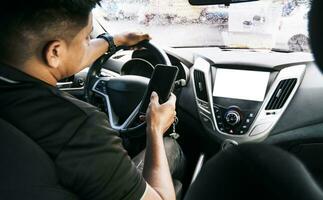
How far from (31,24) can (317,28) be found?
0.69 metres

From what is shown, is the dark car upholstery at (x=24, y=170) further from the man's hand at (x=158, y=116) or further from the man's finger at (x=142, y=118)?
the man's finger at (x=142, y=118)

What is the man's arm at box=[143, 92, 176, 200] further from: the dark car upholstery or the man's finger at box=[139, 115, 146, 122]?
the dark car upholstery

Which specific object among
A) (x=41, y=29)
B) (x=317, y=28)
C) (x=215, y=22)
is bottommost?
(x=215, y=22)

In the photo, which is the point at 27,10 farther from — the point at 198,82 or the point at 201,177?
the point at 198,82

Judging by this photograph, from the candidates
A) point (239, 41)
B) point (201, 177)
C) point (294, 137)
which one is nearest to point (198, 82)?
point (239, 41)

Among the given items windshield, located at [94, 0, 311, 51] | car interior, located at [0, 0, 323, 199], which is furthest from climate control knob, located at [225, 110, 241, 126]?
windshield, located at [94, 0, 311, 51]

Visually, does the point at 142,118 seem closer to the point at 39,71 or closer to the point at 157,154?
the point at 157,154

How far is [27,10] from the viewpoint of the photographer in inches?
46.3

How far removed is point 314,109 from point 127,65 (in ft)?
3.06

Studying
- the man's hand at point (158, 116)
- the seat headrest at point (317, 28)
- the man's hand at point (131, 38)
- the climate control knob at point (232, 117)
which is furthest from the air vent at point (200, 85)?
the seat headrest at point (317, 28)

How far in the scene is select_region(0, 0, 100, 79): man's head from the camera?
3.87ft

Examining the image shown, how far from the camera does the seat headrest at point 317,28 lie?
0.77 metres

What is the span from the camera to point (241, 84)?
239cm

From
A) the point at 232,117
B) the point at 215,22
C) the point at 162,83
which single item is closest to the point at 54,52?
the point at 162,83
